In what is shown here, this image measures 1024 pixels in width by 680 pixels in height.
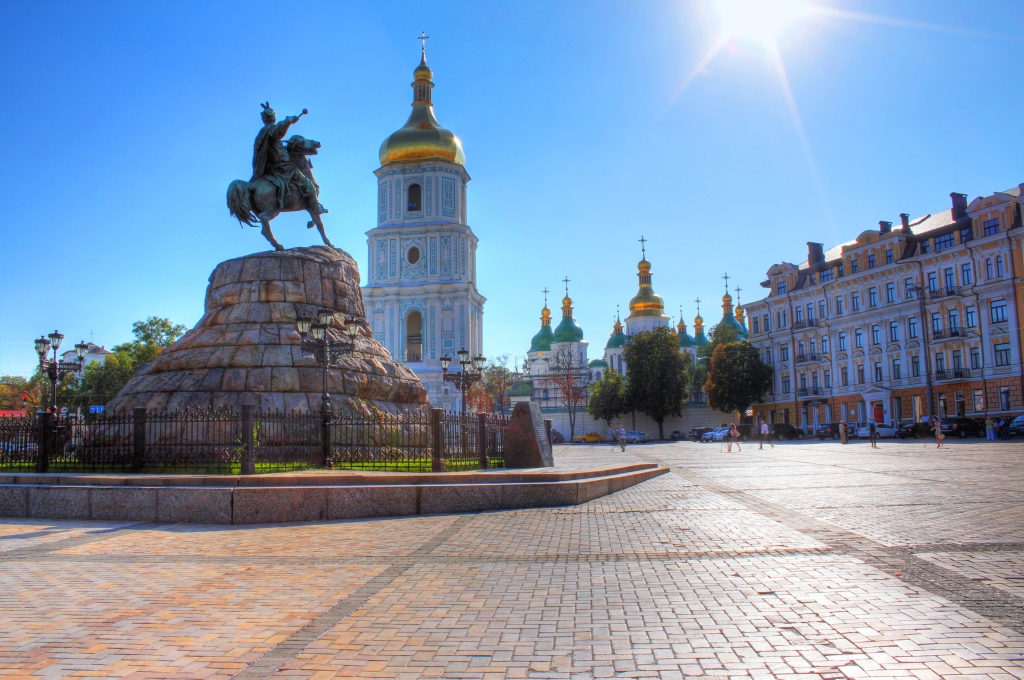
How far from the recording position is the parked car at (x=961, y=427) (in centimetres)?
3869

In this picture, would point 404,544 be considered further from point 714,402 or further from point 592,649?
point 714,402

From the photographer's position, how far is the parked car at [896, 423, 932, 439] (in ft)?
132

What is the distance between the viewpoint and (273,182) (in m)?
18.6

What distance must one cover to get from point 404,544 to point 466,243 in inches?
2431

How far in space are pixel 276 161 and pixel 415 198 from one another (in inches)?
2086

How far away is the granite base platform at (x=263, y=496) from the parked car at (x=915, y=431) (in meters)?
33.9

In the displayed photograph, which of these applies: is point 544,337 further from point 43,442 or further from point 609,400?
point 43,442

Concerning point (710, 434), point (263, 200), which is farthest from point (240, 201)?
point (710, 434)

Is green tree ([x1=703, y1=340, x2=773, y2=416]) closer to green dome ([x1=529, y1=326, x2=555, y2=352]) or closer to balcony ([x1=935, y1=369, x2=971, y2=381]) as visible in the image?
balcony ([x1=935, y1=369, x2=971, y2=381])

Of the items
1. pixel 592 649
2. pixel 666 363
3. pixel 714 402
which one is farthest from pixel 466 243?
pixel 592 649

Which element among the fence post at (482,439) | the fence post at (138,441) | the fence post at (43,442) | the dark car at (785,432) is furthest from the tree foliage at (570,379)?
the fence post at (138,441)

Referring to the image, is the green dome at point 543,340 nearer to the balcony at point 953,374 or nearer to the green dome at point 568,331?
the green dome at point 568,331

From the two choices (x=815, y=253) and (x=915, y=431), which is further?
(x=815, y=253)

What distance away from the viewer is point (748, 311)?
62906 mm
